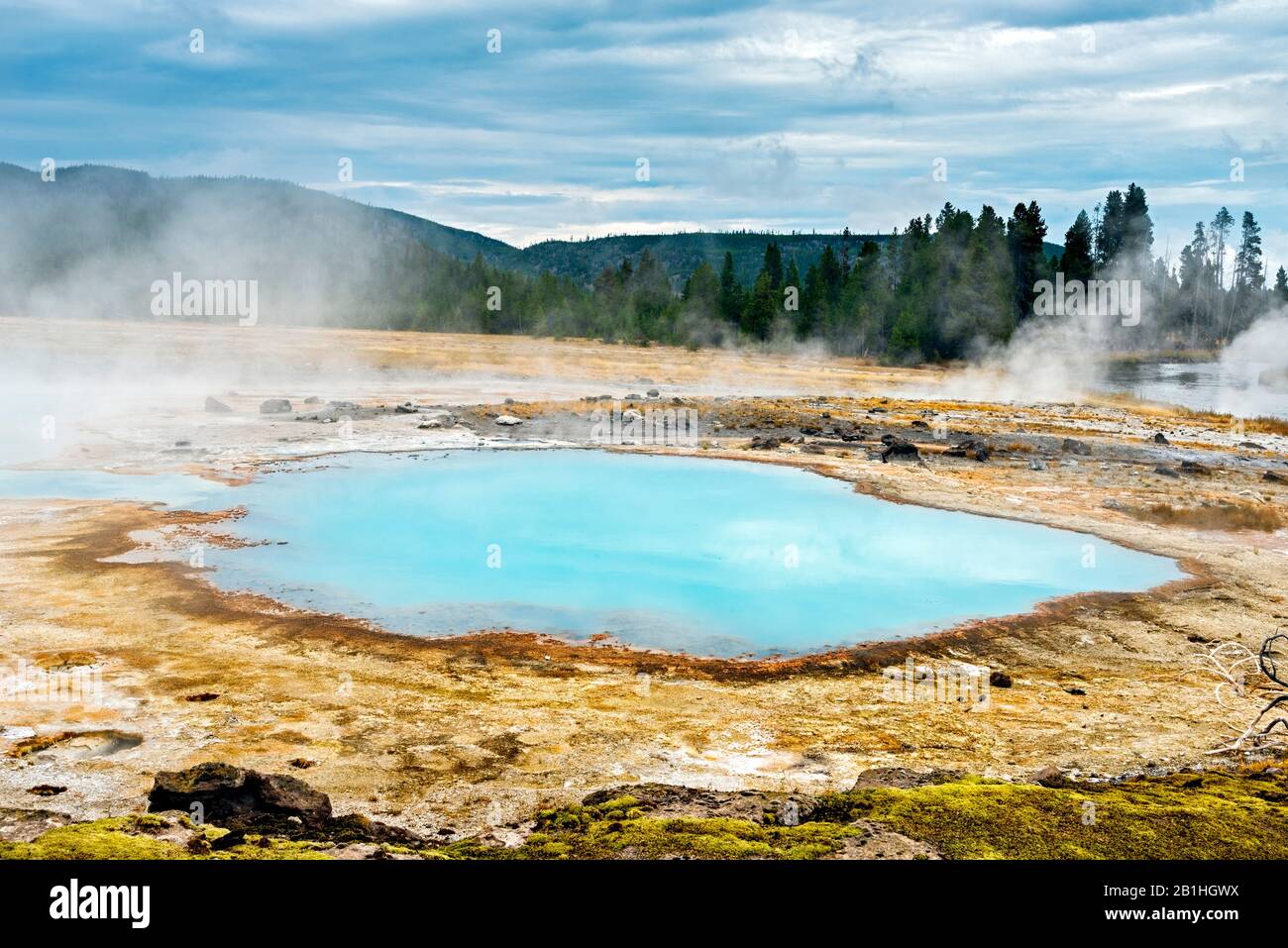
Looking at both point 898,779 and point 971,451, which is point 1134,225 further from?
point 898,779

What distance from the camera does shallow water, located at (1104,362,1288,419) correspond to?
48.8 meters

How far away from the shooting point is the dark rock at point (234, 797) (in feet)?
Result: 21.2

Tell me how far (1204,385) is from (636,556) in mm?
57302

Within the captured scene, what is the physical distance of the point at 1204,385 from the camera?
6184 centimetres

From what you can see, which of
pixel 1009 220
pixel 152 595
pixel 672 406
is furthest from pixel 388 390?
pixel 1009 220

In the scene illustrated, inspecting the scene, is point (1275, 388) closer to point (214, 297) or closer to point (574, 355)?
point (574, 355)

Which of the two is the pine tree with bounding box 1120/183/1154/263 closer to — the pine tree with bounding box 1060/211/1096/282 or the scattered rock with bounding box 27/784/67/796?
the pine tree with bounding box 1060/211/1096/282

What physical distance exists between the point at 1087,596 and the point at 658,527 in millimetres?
8027

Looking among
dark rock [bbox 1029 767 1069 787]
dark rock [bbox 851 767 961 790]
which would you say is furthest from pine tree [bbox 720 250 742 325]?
dark rock [bbox 1029 767 1069 787]

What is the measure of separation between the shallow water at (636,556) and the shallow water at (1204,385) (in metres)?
32.6

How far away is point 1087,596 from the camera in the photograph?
46.1 feet

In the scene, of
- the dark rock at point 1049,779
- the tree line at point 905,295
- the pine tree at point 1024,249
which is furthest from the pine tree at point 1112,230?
the dark rock at point 1049,779

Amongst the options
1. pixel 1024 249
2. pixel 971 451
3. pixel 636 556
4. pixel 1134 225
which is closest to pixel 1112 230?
pixel 1134 225

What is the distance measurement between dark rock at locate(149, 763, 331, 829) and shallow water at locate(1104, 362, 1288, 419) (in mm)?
46697
